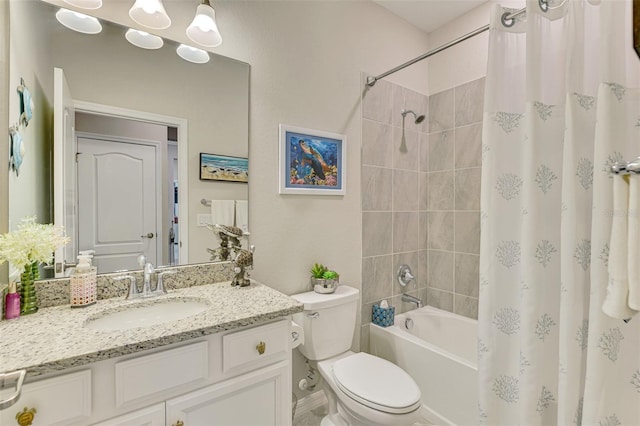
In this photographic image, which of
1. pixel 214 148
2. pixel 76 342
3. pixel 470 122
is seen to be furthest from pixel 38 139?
pixel 470 122

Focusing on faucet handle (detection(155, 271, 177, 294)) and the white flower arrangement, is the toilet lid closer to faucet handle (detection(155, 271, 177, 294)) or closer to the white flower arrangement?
faucet handle (detection(155, 271, 177, 294))

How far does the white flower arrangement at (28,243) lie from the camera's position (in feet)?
3.24

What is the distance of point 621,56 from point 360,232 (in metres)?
1.50

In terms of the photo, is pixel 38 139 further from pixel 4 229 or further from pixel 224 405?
pixel 224 405

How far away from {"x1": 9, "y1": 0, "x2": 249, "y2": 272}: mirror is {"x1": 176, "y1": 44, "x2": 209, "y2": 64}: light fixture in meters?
0.02

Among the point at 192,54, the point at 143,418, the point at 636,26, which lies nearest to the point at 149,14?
the point at 192,54

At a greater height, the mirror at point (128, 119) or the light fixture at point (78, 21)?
the light fixture at point (78, 21)

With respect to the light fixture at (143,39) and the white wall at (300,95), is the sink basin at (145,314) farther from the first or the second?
the light fixture at (143,39)

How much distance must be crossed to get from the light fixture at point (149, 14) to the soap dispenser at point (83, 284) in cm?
100

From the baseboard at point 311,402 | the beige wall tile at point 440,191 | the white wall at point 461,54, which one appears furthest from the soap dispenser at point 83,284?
the white wall at point 461,54

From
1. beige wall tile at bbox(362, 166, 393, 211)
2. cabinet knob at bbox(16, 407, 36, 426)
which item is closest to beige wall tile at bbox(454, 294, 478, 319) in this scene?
beige wall tile at bbox(362, 166, 393, 211)

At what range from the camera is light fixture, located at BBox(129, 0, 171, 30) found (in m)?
1.26

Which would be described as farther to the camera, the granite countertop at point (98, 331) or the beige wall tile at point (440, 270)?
the beige wall tile at point (440, 270)

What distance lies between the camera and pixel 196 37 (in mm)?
1409
